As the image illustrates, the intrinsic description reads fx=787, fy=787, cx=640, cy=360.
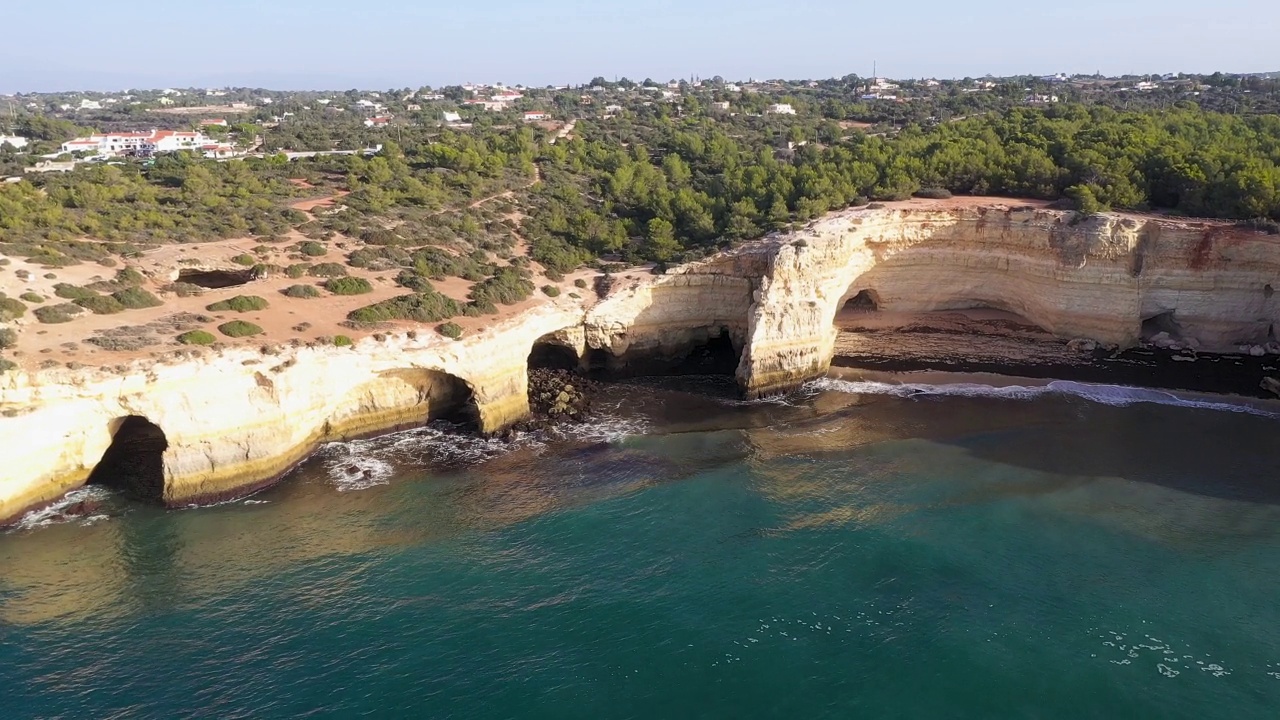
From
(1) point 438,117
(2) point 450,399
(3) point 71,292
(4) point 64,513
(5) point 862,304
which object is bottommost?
(4) point 64,513

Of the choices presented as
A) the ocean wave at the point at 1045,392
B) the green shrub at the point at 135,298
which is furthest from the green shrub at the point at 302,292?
the ocean wave at the point at 1045,392

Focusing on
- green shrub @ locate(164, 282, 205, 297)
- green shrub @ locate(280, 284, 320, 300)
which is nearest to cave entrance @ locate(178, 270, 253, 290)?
green shrub @ locate(164, 282, 205, 297)

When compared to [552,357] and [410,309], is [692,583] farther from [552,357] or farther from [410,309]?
[552,357]

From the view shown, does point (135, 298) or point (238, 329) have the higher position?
point (135, 298)

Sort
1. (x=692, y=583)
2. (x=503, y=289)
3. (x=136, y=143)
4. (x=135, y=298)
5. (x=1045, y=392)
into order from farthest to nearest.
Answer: (x=136, y=143), (x=503, y=289), (x=1045, y=392), (x=135, y=298), (x=692, y=583)

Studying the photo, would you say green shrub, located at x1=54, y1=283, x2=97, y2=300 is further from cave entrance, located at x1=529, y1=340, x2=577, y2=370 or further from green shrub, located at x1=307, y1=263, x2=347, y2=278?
cave entrance, located at x1=529, y1=340, x2=577, y2=370

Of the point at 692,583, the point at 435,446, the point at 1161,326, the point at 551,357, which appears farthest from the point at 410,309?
the point at 1161,326
